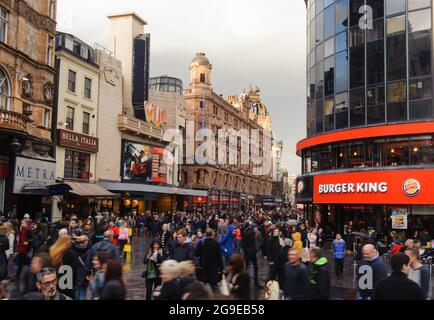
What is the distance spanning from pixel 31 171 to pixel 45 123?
399cm

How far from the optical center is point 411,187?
24609mm

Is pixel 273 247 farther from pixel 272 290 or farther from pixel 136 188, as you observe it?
pixel 136 188

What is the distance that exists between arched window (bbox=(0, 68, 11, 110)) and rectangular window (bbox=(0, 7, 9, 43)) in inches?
71.1

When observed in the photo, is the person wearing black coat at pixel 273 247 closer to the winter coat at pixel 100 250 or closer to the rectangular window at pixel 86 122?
the winter coat at pixel 100 250

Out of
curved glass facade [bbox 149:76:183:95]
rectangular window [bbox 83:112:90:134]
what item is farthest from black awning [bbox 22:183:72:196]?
curved glass facade [bbox 149:76:183:95]

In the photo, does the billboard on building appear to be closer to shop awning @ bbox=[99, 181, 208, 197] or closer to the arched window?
shop awning @ bbox=[99, 181, 208, 197]

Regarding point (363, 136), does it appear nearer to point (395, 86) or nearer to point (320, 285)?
point (395, 86)

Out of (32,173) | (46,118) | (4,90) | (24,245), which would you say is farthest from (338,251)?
(46,118)

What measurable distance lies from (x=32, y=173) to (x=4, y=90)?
17.0ft

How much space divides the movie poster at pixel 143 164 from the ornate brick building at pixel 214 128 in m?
12.8

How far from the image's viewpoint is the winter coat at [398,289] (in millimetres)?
5613

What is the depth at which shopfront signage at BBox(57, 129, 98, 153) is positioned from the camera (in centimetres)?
3253
